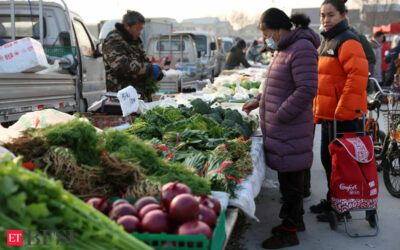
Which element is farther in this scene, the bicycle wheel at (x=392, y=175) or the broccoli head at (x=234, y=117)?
the bicycle wheel at (x=392, y=175)

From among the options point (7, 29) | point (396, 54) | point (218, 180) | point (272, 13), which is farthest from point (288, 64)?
point (396, 54)

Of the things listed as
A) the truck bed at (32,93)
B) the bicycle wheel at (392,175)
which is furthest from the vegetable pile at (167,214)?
the bicycle wheel at (392,175)

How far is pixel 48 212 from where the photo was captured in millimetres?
1457

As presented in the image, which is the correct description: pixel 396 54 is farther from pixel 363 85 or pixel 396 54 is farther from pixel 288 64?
pixel 288 64

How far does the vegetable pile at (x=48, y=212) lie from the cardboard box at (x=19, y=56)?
12.1 feet

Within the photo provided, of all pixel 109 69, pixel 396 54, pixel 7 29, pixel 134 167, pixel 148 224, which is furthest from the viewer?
pixel 396 54

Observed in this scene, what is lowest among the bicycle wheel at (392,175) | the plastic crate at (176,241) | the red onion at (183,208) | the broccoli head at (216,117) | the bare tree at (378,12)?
the bicycle wheel at (392,175)

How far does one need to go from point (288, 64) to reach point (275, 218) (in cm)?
193

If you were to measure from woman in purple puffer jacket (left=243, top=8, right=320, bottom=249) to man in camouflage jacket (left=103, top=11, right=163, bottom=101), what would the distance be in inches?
82.2

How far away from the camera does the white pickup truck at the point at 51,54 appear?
4938mm

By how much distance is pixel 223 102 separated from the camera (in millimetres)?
6402

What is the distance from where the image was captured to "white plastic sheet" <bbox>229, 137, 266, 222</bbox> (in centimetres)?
264

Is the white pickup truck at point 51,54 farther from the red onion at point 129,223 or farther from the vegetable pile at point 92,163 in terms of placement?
the red onion at point 129,223

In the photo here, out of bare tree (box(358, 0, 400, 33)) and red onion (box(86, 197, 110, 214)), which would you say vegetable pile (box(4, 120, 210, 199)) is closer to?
red onion (box(86, 197, 110, 214))
